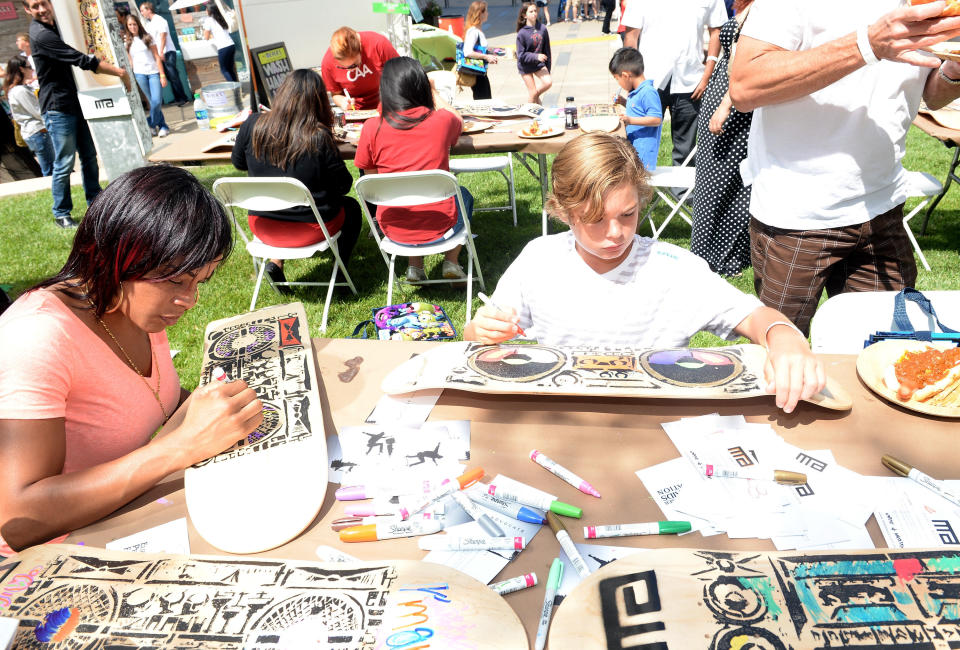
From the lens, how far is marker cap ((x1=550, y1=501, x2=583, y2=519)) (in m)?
1.14

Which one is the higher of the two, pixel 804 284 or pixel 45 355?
pixel 45 355

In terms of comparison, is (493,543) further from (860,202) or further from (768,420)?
(860,202)

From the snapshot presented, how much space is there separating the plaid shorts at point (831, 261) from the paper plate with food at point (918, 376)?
1.69 ft

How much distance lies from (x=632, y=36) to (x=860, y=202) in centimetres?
478

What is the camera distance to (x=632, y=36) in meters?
5.97

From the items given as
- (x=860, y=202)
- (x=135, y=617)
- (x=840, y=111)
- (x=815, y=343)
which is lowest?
(x=815, y=343)

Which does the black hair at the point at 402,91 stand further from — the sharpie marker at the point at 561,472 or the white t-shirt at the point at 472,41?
the white t-shirt at the point at 472,41

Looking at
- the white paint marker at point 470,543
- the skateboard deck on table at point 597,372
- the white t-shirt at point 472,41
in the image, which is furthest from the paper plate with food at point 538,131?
the white t-shirt at point 472,41

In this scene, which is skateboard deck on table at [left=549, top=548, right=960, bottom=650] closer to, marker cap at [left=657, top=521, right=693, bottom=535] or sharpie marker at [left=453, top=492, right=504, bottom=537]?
marker cap at [left=657, top=521, right=693, bottom=535]

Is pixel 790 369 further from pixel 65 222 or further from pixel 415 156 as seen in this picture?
pixel 65 222

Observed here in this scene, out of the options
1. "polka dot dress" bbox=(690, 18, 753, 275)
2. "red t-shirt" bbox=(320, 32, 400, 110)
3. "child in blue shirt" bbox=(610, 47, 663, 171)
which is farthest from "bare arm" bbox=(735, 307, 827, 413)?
"red t-shirt" bbox=(320, 32, 400, 110)

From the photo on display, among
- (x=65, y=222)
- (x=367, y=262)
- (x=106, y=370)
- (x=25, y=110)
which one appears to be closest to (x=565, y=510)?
(x=106, y=370)

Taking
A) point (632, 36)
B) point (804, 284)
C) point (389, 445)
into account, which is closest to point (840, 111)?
point (804, 284)

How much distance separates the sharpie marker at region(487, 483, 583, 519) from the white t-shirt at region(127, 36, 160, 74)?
10.2 meters
